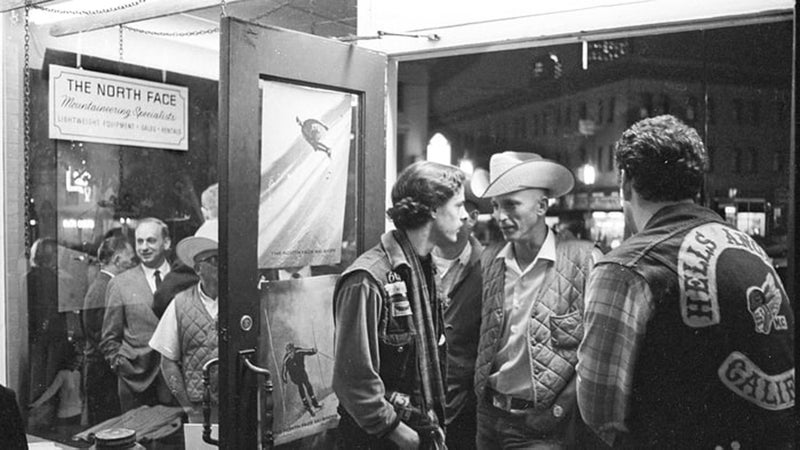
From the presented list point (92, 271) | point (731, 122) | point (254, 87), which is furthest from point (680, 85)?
point (92, 271)

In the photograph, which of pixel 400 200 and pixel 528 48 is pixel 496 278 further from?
pixel 528 48

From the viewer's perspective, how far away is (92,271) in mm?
4555

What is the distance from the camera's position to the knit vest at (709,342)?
2.47 meters

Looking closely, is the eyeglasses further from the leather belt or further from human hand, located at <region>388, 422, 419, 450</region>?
the leather belt

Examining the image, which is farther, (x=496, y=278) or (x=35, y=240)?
(x=35, y=240)

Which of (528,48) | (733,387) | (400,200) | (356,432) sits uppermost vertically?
(528,48)

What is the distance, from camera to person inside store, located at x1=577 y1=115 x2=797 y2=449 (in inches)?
97.7

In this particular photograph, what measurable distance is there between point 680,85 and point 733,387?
93cm

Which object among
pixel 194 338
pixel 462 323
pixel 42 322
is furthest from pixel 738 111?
pixel 42 322

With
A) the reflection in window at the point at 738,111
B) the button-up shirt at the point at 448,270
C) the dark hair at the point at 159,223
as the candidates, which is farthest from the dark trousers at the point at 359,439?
the dark hair at the point at 159,223

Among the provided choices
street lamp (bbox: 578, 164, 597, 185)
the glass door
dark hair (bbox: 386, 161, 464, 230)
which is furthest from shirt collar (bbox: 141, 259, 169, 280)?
street lamp (bbox: 578, 164, 597, 185)

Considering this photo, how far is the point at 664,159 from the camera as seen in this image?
8.84 feet

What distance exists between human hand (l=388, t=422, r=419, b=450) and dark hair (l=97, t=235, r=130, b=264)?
2.06m

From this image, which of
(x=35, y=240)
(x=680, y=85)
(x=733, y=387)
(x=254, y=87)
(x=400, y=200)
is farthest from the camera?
(x=35, y=240)
